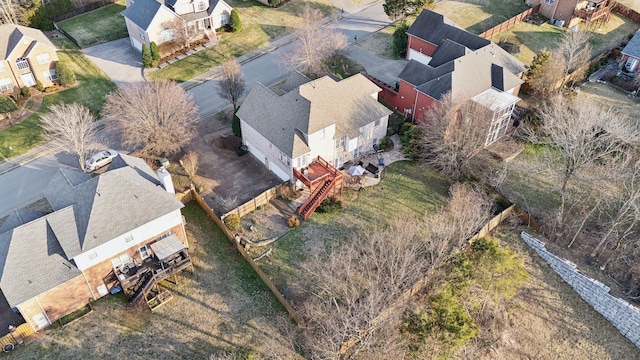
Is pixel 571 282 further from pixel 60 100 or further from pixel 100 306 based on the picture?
pixel 60 100

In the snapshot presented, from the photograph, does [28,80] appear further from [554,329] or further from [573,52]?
[573,52]

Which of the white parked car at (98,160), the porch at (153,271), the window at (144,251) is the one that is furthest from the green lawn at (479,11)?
the window at (144,251)

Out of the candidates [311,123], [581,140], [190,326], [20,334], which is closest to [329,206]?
[311,123]

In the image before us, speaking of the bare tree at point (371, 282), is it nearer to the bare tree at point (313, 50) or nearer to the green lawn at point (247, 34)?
the bare tree at point (313, 50)

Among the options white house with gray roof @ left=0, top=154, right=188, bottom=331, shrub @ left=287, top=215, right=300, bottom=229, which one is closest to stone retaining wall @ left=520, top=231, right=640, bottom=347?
shrub @ left=287, top=215, right=300, bottom=229

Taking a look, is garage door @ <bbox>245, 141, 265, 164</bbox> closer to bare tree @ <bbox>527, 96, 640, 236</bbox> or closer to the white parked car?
the white parked car
